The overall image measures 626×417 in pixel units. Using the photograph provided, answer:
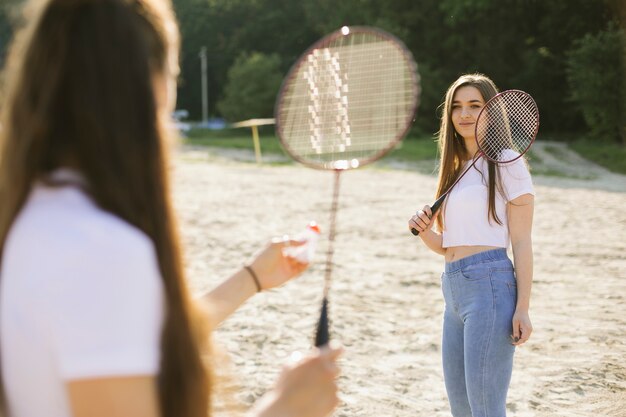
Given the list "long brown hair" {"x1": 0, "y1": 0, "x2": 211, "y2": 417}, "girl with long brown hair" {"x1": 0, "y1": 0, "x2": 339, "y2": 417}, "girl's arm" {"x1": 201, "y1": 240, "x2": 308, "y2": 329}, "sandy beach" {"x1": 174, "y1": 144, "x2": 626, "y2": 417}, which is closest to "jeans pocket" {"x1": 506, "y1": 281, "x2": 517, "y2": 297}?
"sandy beach" {"x1": 174, "y1": 144, "x2": 626, "y2": 417}

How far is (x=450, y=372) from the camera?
3020mm

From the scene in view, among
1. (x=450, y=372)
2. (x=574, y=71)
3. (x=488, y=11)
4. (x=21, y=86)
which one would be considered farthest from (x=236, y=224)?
(x=488, y=11)

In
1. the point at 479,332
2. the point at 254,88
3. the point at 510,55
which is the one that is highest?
the point at 510,55

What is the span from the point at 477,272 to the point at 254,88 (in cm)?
3476

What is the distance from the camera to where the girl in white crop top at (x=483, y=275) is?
2.85m

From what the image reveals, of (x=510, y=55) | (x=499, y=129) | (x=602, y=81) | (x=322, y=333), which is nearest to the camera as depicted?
(x=322, y=333)

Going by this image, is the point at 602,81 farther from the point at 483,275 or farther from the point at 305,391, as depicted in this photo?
the point at 305,391

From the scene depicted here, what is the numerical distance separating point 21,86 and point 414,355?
4.68 meters

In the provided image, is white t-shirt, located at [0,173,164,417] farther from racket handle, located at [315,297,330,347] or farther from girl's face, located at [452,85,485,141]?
girl's face, located at [452,85,485,141]

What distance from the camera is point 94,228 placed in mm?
1037

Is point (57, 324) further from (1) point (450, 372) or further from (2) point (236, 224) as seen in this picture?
(2) point (236, 224)

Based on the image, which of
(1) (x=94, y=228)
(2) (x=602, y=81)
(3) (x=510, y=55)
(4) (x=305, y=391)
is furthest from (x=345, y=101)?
(3) (x=510, y=55)

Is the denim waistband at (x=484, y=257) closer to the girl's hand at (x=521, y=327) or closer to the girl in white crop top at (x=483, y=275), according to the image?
the girl in white crop top at (x=483, y=275)

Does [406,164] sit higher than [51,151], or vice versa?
[51,151]
